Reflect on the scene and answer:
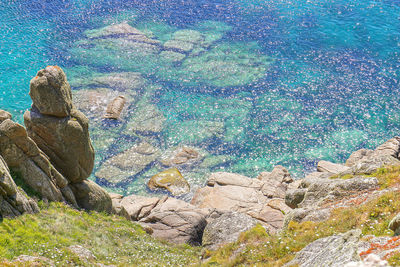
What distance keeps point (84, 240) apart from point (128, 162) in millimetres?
26213

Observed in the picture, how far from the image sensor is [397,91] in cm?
6794

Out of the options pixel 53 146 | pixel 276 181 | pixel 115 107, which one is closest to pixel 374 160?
pixel 276 181

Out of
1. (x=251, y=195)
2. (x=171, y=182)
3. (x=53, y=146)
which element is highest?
(x=53, y=146)

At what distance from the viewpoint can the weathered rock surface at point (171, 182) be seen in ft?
158

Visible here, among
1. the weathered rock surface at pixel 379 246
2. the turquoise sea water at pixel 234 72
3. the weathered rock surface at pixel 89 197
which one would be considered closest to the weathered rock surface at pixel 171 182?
the turquoise sea water at pixel 234 72

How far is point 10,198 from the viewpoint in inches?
945

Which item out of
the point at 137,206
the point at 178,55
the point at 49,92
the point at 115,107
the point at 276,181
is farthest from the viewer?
the point at 178,55

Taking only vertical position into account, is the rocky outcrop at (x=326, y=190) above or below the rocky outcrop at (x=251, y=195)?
above

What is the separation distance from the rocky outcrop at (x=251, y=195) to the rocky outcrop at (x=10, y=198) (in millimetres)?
21654

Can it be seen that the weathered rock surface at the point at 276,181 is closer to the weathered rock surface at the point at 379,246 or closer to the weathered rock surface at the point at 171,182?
the weathered rock surface at the point at 171,182

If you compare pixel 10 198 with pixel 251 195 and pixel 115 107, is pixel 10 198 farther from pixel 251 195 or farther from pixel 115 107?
pixel 115 107

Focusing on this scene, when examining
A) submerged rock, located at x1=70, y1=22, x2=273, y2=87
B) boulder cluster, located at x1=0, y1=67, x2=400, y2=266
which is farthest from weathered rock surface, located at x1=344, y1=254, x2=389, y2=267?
submerged rock, located at x1=70, y1=22, x2=273, y2=87

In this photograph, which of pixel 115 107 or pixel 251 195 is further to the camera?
pixel 115 107

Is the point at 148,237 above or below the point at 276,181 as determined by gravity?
above
